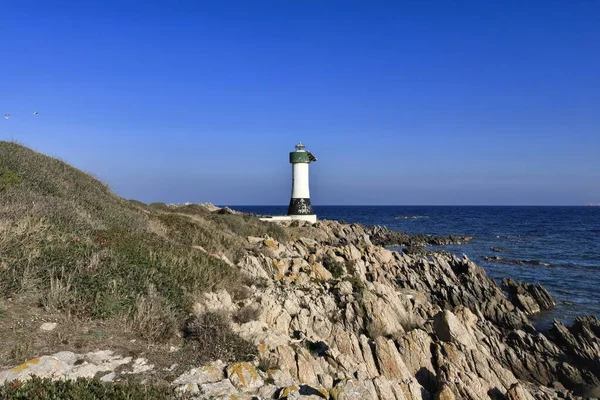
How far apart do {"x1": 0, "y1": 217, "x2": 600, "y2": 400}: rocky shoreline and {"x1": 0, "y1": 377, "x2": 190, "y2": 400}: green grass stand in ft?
1.42

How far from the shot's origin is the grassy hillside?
831 centimetres

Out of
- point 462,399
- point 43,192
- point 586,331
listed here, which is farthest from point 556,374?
point 43,192

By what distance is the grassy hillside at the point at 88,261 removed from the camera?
27.3 feet

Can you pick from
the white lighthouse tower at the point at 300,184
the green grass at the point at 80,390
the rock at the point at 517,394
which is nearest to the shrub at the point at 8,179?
the green grass at the point at 80,390

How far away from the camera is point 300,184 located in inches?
1612

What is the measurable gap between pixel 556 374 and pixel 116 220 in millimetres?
16580

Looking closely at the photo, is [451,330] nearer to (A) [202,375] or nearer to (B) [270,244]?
(A) [202,375]

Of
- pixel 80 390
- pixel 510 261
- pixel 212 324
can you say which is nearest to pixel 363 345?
pixel 212 324

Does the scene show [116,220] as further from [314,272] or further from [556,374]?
[556,374]

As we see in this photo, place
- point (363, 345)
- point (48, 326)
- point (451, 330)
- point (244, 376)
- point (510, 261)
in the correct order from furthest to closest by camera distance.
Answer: point (510, 261), point (451, 330), point (363, 345), point (48, 326), point (244, 376)

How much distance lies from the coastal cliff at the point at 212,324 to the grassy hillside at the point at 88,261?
4cm

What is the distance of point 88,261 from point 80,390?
468 centimetres

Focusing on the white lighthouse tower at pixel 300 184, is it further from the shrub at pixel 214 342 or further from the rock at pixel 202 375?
the rock at pixel 202 375

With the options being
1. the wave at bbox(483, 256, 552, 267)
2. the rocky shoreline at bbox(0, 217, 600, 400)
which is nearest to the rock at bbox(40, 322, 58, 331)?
the rocky shoreline at bbox(0, 217, 600, 400)
